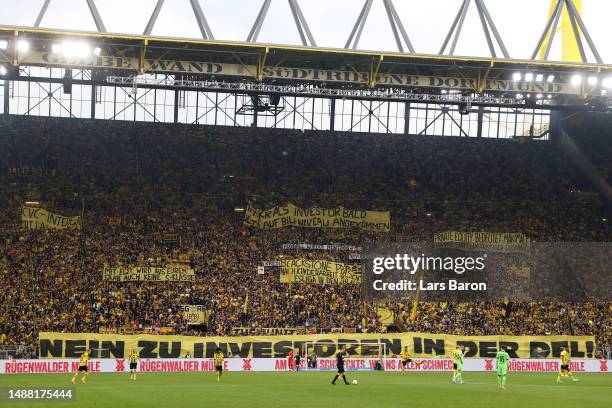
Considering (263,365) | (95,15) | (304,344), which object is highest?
(95,15)

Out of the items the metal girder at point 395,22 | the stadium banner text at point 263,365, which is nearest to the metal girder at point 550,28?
the metal girder at point 395,22

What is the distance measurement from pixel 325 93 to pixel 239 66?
582cm

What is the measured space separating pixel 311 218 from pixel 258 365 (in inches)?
708

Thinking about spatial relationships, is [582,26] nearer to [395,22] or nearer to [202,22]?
[395,22]

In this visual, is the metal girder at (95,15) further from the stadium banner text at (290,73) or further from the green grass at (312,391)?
the green grass at (312,391)

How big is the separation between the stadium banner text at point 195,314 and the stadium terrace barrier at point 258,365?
6463mm

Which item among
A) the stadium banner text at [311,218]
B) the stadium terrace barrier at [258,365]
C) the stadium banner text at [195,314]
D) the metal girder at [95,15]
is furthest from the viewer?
the stadium banner text at [311,218]

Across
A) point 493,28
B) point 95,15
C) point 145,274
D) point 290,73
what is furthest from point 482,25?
point 145,274

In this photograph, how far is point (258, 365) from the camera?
53.2 metres

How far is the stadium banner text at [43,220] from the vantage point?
6419 centimetres

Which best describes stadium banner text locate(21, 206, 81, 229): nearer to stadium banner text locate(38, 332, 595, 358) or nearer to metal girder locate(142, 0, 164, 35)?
stadium banner text locate(38, 332, 595, 358)

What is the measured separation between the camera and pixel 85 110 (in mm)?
79875

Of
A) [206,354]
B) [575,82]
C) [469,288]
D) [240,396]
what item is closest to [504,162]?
[469,288]

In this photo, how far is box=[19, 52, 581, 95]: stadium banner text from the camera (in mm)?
49500
